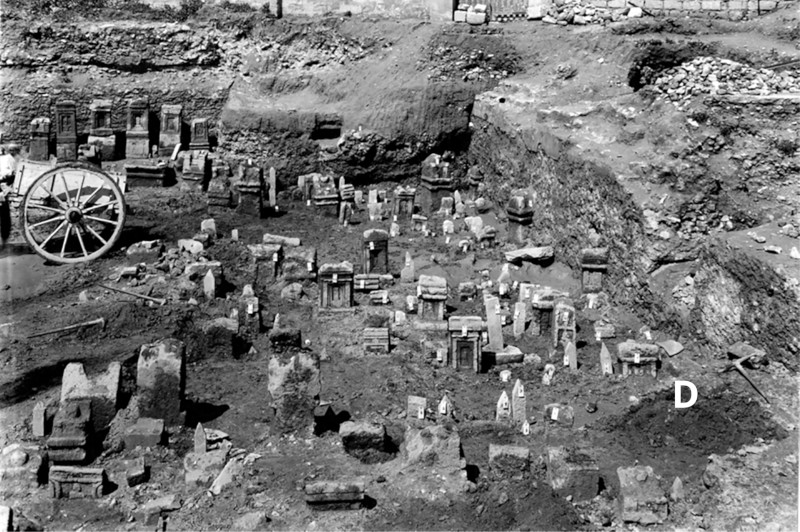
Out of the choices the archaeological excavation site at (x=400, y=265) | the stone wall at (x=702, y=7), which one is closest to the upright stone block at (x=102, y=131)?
the archaeological excavation site at (x=400, y=265)

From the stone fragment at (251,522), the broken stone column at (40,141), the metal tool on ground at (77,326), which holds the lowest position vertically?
the stone fragment at (251,522)

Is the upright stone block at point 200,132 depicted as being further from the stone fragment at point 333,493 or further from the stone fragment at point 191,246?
the stone fragment at point 333,493

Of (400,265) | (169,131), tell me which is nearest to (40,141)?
(169,131)

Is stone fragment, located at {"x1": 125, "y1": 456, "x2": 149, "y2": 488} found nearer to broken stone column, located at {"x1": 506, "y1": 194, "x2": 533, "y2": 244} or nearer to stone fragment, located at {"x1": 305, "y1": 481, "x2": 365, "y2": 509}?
stone fragment, located at {"x1": 305, "y1": 481, "x2": 365, "y2": 509}

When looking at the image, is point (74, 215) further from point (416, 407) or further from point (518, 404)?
point (518, 404)

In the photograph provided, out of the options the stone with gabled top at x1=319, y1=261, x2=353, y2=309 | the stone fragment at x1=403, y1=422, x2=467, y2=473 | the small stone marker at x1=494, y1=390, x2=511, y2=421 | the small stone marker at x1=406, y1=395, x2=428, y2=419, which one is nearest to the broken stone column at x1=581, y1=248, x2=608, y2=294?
the stone with gabled top at x1=319, y1=261, x2=353, y2=309

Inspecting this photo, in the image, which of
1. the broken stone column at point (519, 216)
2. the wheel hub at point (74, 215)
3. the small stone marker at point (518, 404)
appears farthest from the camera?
the broken stone column at point (519, 216)
